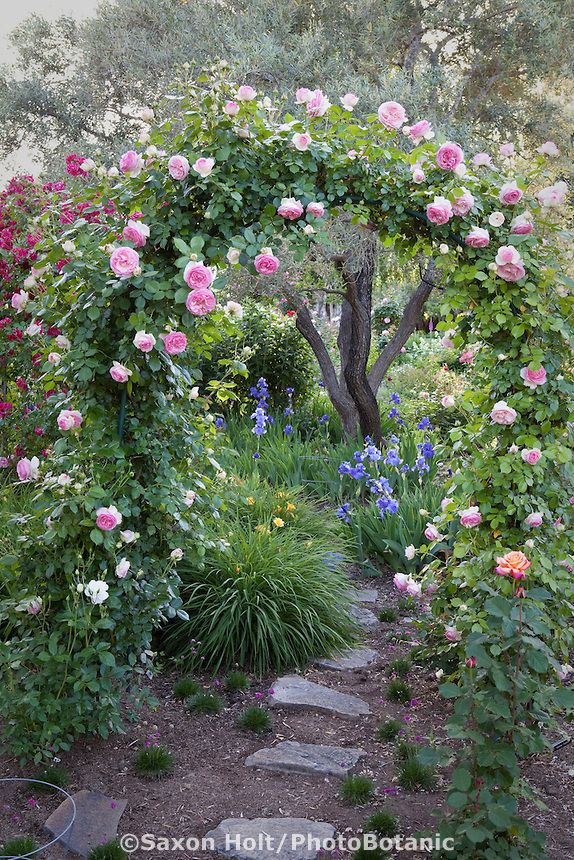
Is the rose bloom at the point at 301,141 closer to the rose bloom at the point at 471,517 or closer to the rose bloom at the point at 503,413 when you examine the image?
the rose bloom at the point at 503,413

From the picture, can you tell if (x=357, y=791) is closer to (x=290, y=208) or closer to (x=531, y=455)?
(x=531, y=455)

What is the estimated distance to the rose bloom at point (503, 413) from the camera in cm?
281

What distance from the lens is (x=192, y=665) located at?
3318 mm

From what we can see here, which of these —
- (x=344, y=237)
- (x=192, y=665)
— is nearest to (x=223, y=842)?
(x=192, y=665)

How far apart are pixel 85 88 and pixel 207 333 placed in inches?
173

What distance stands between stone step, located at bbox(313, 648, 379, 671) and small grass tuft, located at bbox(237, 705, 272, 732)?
534mm

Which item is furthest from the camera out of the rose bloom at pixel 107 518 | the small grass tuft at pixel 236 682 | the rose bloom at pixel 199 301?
the small grass tuft at pixel 236 682

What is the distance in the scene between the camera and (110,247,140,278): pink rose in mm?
2432

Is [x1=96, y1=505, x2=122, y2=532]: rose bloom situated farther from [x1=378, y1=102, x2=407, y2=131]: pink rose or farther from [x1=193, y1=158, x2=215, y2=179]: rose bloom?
[x1=378, y1=102, x2=407, y2=131]: pink rose

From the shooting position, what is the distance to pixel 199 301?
245cm

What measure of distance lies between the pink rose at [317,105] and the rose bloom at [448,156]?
0.41m

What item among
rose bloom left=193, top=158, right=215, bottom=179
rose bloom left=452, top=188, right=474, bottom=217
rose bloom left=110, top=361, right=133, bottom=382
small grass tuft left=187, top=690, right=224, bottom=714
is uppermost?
rose bloom left=193, top=158, right=215, bottom=179

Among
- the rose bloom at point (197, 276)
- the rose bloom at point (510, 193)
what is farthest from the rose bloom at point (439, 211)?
the rose bloom at point (197, 276)

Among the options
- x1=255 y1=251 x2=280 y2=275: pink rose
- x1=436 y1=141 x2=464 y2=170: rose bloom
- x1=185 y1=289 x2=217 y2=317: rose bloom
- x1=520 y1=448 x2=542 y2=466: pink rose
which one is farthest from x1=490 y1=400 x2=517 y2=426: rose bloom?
x1=185 y1=289 x2=217 y2=317: rose bloom
